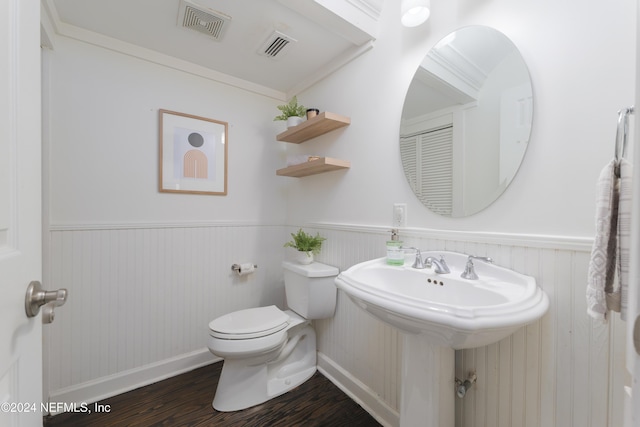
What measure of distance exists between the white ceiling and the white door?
1.09 m

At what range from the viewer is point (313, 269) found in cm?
169

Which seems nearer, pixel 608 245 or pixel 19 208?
pixel 19 208

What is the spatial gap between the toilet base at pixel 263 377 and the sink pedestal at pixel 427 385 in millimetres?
864

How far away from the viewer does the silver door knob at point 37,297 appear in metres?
0.50

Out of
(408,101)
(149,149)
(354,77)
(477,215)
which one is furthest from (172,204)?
(477,215)

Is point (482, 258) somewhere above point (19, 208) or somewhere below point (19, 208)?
below

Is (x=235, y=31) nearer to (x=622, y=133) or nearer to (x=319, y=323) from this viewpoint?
(x=622, y=133)

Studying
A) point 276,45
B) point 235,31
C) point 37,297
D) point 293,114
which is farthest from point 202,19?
point 37,297

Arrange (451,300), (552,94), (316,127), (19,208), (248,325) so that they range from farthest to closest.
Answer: (316,127) < (248,325) < (451,300) < (552,94) < (19,208)

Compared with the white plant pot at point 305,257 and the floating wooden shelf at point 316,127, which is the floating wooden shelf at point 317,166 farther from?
the white plant pot at point 305,257

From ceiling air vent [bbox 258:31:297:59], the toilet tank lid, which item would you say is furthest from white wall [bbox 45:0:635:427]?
ceiling air vent [bbox 258:31:297:59]

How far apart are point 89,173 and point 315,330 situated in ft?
5.92

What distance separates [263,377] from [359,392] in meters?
0.58

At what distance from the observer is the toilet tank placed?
5.45 ft
